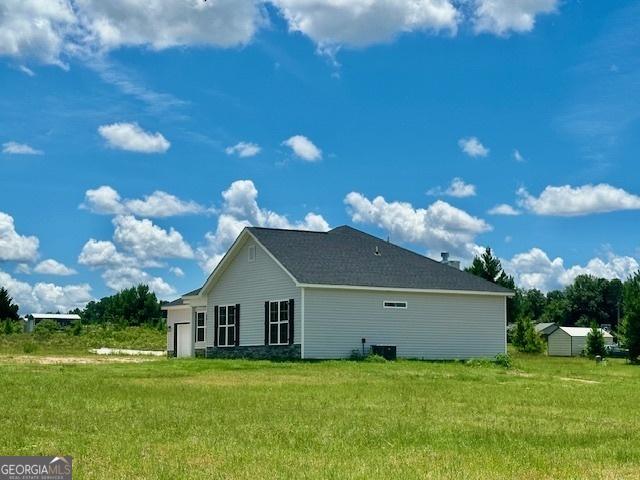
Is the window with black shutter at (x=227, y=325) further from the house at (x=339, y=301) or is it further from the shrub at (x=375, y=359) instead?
the shrub at (x=375, y=359)

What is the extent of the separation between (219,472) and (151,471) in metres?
0.64

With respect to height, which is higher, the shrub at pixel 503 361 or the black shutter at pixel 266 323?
the black shutter at pixel 266 323

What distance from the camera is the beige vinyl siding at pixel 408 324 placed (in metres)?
33.8

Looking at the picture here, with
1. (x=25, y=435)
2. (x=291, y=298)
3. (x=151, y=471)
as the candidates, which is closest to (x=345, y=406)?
(x=25, y=435)

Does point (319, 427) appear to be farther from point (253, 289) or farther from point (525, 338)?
point (525, 338)

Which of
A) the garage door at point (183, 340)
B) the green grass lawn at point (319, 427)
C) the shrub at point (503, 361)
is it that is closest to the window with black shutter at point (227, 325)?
the garage door at point (183, 340)

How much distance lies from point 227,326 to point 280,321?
462cm

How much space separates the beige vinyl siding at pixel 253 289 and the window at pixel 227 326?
1.00 ft

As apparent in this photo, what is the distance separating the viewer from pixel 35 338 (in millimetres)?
56156

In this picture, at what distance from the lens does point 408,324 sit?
35.8 metres

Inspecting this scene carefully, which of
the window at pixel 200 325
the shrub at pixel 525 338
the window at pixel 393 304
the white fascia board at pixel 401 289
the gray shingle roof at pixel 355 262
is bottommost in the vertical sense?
the shrub at pixel 525 338

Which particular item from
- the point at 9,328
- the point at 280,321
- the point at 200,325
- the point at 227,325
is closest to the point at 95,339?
the point at 9,328

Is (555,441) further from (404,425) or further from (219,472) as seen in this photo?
(219,472)

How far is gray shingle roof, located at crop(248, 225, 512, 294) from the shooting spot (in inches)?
1361
